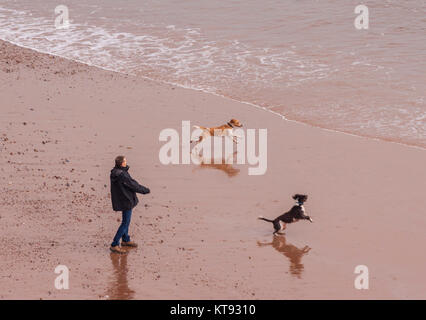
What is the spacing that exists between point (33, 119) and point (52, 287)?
7213mm

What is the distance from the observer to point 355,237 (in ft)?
34.6

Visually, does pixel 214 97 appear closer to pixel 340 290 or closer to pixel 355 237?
pixel 355 237

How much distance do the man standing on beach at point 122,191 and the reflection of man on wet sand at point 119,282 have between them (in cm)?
16

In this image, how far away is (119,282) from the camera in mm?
9266

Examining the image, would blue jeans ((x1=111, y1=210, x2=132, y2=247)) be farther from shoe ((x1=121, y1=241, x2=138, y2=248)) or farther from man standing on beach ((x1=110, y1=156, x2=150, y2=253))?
shoe ((x1=121, y1=241, x2=138, y2=248))

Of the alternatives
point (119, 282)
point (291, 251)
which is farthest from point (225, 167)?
point (119, 282)

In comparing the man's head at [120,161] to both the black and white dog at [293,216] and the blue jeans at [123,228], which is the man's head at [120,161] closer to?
the blue jeans at [123,228]

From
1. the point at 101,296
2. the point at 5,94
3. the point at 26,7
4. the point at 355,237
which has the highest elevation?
the point at 26,7

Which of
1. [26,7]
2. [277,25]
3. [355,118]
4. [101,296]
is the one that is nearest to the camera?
[101,296]

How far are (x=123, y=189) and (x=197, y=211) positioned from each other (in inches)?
78.1

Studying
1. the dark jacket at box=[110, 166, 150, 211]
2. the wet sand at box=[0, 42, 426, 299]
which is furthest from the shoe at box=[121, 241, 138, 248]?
the dark jacket at box=[110, 166, 150, 211]

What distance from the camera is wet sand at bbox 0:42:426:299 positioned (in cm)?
929

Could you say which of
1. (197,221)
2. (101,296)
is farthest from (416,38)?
(101,296)

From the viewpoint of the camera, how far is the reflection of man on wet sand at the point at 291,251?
9664 mm
